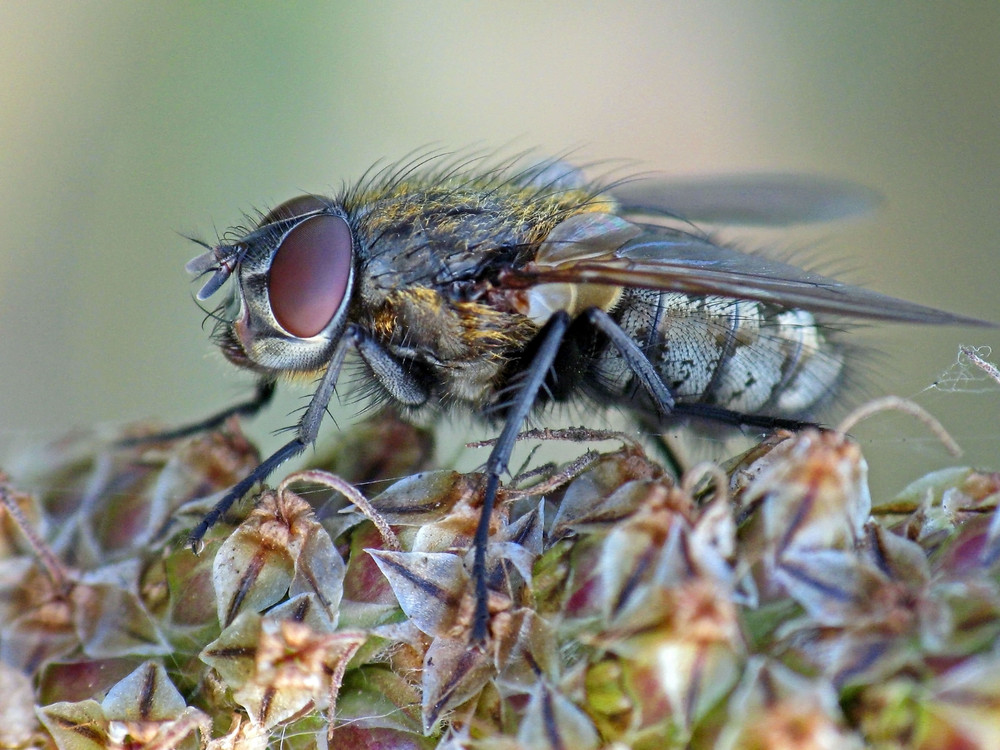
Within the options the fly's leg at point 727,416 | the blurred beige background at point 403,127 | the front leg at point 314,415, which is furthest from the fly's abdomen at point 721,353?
the blurred beige background at point 403,127

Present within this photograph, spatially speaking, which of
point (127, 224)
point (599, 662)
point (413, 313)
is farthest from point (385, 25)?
point (599, 662)

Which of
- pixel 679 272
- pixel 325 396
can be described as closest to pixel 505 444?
pixel 325 396

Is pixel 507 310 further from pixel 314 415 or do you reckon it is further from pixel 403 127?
pixel 403 127

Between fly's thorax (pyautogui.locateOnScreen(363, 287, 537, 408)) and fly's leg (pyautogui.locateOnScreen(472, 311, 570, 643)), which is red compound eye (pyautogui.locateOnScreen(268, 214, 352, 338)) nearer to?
fly's thorax (pyautogui.locateOnScreen(363, 287, 537, 408))

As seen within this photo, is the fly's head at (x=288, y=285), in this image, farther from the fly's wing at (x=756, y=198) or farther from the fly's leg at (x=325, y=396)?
the fly's wing at (x=756, y=198)

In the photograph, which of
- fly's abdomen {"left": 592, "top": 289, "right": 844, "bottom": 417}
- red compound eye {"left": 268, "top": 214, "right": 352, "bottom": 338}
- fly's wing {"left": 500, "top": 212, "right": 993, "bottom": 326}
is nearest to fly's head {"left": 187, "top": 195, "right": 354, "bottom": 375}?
red compound eye {"left": 268, "top": 214, "right": 352, "bottom": 338}

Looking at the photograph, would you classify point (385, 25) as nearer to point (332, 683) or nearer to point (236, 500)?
point (236, 500)
